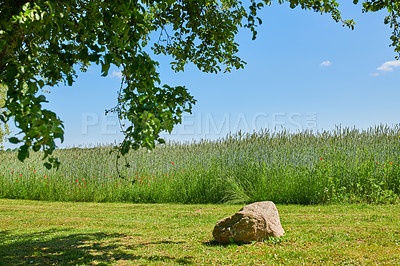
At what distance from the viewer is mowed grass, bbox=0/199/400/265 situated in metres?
4.49

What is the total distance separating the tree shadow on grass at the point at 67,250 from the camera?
4.46m

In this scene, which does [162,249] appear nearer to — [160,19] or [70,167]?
[160,19]

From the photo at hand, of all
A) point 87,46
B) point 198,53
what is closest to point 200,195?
point 198,53

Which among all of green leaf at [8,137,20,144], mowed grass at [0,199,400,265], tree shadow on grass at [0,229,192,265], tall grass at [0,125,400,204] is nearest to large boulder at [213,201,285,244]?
mowed grass at [0,199,400,265]

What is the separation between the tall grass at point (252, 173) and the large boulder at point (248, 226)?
156 inches

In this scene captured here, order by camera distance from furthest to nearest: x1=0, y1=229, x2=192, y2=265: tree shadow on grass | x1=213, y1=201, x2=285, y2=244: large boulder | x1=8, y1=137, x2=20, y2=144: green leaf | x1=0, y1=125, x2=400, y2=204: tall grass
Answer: x1=0, y1=125, x2=400, y2=204: tall grass < x1=213, y1=201, x2=285, y2=244: large boulder < x1=0, y1=229, x2=192, y2=265: tree shadow on grass < x1=8, y1=137, x2=20, y2=144: green leaf

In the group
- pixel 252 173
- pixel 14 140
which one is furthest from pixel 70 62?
pixel 252 173

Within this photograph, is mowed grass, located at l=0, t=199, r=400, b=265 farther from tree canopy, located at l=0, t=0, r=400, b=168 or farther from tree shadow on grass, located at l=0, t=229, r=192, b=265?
tree canopy, located at l=0, t=0, r=400, b=168

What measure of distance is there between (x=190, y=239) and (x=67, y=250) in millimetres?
1875

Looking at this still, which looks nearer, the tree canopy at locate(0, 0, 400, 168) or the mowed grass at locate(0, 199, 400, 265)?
the tree canopy at locate(0, 0, 400, 168)

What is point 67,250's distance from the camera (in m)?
4.92

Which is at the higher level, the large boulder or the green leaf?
the green leaf

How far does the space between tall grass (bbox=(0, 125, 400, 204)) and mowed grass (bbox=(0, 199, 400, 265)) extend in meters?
0.95

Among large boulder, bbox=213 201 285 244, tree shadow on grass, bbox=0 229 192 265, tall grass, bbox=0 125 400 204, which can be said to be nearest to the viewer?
tree shadow on grass, bbox=0 229 192 265
